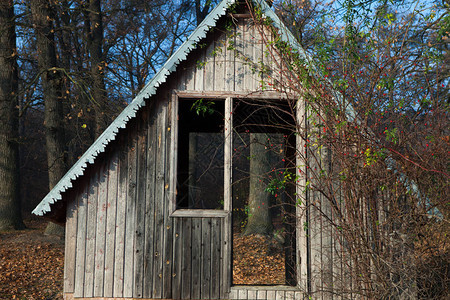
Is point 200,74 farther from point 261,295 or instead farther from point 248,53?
point 261,295

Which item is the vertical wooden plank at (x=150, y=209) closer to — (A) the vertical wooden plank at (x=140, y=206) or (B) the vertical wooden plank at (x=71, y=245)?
(A) the vertical wooden plank at (x=140, y=206)

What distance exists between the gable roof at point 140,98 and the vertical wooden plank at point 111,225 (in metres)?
0.34

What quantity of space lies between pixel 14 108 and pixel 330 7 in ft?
36.6

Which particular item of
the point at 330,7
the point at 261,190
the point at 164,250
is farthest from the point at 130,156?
the point at 261,190

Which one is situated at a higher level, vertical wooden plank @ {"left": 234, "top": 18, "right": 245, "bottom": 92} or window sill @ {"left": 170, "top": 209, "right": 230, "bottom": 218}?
vertical wooden plank @ {"left": 234, "top": 18, "right": 245, "bottom": 92}

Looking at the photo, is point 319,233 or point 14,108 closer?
point 319,233

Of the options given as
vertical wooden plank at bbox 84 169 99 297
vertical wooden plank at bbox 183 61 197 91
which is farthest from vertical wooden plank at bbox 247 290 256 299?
vertical wooden plank at bbox 183 61 197 91

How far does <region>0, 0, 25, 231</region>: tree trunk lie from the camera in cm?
1320

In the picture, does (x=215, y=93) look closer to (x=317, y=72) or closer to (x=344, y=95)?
(x=317, y=72)

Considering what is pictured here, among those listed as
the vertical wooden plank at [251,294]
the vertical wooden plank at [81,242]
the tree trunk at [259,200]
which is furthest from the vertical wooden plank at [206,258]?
the tree trunk at [259,200]

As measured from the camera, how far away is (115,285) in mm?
6027

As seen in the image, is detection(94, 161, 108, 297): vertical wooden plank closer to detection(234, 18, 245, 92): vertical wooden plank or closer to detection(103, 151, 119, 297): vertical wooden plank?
detection(103, 151, 119, 297): vertical wooden plank

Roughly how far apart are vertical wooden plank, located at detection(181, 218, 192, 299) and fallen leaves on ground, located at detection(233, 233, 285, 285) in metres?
5.23

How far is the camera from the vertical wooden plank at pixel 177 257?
6.02 m
